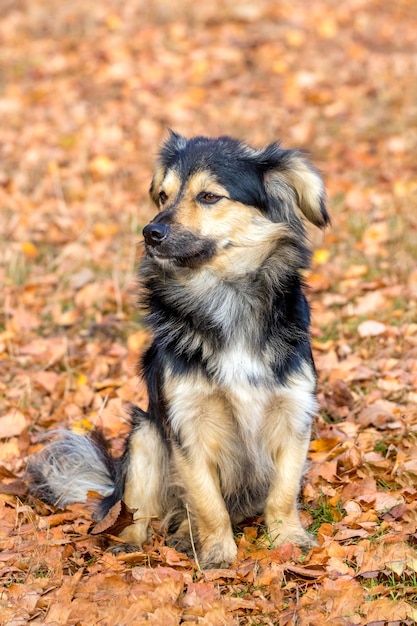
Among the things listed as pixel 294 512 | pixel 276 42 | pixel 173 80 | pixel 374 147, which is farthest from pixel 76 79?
pixel 294 512

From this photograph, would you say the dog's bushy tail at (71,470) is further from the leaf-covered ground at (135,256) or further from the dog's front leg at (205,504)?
the dog's front leg at (205,504)

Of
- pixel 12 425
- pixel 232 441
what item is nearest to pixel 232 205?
pixel 232 441

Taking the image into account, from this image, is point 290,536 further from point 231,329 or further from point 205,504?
point 231,329

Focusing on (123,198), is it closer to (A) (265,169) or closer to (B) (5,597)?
(A) (265,169)

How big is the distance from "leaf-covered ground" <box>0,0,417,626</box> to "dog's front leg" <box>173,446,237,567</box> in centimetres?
12

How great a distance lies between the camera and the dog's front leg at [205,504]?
3.99 m

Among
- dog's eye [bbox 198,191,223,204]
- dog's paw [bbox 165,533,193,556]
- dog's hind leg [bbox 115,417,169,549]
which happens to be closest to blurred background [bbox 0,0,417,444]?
dog's hind leg [bbox 115,417,169,549]

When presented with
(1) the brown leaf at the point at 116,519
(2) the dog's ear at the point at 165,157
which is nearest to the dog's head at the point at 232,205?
(2) the dog's ear at the point at 165,157

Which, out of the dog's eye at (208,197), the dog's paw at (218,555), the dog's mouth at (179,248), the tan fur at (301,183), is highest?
the tan fur at (301,183)

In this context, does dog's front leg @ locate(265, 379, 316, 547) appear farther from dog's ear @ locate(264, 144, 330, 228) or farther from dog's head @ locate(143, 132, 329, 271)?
dog's ear @ locate(264, 144, 330, 228)

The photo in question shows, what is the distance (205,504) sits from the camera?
13.1ft

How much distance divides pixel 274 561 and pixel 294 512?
1.09ft

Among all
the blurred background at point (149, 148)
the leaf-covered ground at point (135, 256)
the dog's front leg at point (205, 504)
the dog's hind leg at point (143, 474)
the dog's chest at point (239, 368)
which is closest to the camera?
the leaf-covered ground at point (135, 256)

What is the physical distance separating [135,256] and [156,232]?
11.7ft
